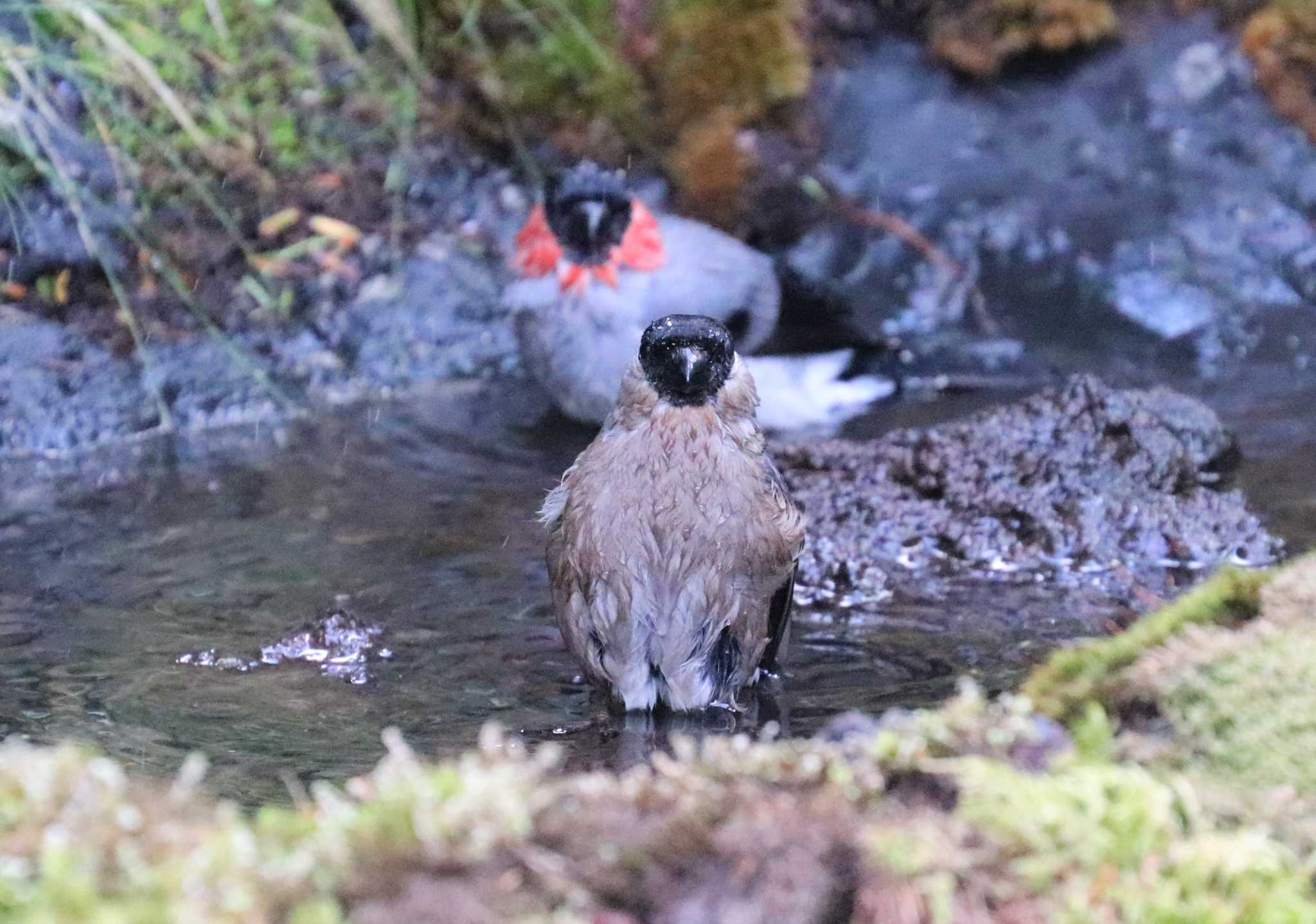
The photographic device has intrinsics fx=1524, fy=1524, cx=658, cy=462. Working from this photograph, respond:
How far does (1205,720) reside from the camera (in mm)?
2283

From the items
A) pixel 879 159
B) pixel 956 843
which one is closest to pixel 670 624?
pixel 956 843

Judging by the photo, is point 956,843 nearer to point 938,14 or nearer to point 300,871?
point 300,871

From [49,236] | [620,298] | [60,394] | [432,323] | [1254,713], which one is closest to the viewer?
[1254,713]

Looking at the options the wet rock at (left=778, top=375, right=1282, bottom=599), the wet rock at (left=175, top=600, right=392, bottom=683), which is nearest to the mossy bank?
the wet rock at (left=175, top=600, right=392, bottom=683)

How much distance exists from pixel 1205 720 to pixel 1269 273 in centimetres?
615

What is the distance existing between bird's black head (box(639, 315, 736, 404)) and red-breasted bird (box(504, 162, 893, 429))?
109 inches

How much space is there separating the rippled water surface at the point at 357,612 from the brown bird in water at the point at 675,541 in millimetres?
160

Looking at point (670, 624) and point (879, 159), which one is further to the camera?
point (879, 159)

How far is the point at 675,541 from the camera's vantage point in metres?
4.11

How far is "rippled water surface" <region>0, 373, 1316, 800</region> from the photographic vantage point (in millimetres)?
3801

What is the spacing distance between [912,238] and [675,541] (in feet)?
14.9

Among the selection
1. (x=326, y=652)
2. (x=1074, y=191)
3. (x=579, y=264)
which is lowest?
(x=326, y=652)

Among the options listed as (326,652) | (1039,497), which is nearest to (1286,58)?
(1039,497)

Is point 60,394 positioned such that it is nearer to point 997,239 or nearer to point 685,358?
point 685,358
